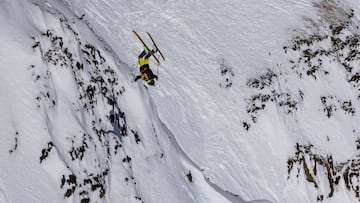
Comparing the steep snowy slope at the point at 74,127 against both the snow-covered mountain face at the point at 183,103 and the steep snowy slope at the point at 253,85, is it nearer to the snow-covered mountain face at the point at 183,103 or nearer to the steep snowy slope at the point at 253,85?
the snow-covered mountain face at the point at 183,103

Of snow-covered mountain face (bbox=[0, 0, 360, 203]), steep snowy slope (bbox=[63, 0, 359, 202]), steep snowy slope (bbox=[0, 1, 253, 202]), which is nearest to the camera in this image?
steep snowy slope (bbox=[0, 1, 253, 202])

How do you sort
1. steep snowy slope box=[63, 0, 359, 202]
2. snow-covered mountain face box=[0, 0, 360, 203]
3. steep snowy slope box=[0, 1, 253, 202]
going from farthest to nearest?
steep snowy slope box=[63, 0, 359, 202], snow-covered mountain face box=[0, 0, 360, 203], steep snowy slope box=[0, 1, 253, 202]

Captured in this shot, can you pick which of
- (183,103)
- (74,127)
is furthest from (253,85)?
(74,127)

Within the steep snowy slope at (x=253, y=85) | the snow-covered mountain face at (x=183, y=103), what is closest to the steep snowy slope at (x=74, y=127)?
the snow-covered mountain face at (x=183, y=103)

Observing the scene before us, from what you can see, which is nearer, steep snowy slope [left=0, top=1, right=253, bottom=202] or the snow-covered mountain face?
steep snowy slope [left=0, top=1, right=253, bottom=202]

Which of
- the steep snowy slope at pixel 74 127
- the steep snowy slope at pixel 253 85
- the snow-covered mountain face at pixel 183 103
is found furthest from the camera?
the steep snowy slope at pixel 253 85

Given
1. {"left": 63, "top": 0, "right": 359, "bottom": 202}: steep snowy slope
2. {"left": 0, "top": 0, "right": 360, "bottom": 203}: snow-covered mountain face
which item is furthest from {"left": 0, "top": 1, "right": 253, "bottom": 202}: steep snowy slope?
{"left": 63, "top": 0, "right": 359, "bottom": 202}: steep snowy slope

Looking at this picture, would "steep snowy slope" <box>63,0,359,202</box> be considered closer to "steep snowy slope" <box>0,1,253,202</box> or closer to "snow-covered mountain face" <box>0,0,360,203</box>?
"snow-covered mountain face" <box>0,0,360,203</box>

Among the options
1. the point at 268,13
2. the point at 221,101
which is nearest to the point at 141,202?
the point at 221,101

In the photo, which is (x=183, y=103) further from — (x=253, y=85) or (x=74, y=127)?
(x=74, y=127)

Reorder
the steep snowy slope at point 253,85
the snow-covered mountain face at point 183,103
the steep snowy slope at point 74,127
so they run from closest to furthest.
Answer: the steep snowy slope at point 74,127 < the snow-covered mountain face at point 183,103 < the steep snowy slope at point 253,85
